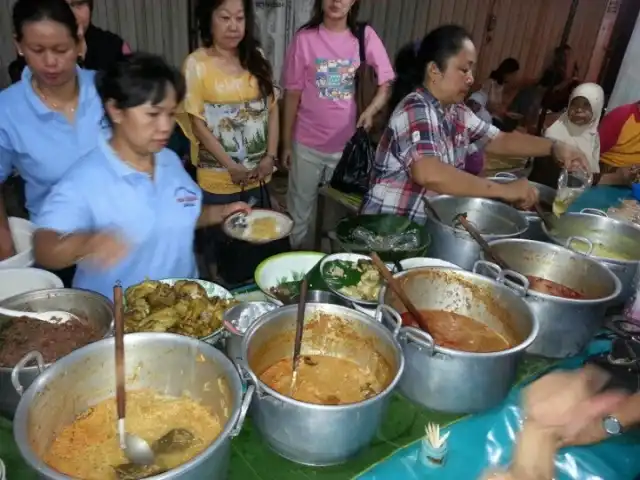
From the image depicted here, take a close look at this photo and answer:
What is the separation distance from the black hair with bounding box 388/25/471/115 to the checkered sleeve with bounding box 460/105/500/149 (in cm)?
47

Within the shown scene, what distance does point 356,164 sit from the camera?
11.6 feet

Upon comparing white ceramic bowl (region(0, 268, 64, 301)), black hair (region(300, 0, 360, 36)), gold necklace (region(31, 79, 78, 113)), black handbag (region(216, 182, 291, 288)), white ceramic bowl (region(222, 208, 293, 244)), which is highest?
black hair (region(300, 0, 360, 36))

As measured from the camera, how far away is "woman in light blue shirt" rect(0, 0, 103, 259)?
201cm

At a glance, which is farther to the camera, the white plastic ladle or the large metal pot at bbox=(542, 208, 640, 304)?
the large metal pot at bbox=(542, 208, 640, 304)

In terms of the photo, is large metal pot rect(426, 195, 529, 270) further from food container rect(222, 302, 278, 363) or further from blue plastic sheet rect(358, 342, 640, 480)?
food container rect(222, 302, 278, 363)

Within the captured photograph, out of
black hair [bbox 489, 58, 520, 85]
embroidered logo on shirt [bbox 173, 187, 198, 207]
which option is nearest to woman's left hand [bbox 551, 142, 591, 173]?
embroidered logo on shirt [bbox 173, 187, 198, 207]

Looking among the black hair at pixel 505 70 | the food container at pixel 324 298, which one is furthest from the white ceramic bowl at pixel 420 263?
the black hair at pixel 505 70

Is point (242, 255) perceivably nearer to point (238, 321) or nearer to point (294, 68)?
point (294, 68)

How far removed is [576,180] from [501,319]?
1.25 metres

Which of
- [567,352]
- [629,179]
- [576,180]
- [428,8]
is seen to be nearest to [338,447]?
[567,352]

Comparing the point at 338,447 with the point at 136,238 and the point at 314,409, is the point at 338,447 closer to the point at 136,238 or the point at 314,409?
the point at 314,409

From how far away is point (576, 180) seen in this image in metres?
2.65

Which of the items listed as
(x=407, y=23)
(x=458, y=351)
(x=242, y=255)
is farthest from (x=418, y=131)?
(x=407, y=23)

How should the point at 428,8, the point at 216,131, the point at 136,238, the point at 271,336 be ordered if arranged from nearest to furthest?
the point at 271,336 < the point at 136,238 < the point at 216,131 < the point at 428,8
